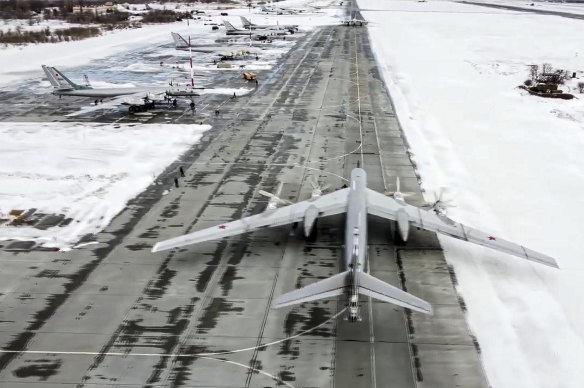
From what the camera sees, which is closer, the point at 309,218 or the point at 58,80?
the point at 309,218

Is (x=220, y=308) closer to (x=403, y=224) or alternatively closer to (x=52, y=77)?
(x=403, y=224)

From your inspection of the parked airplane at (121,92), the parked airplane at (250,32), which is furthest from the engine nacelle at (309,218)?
the parked airplane at (250,32)

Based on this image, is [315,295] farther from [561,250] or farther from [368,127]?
[368,127]

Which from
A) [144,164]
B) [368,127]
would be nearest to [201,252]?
[144,164]

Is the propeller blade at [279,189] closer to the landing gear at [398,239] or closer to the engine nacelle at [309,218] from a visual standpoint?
the engine nacelle at [309,218]

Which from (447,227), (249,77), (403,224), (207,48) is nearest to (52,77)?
(249,77)
